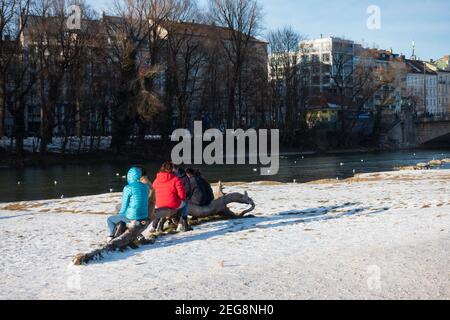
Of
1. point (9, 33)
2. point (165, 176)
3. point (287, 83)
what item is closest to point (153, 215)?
point (165, 176)

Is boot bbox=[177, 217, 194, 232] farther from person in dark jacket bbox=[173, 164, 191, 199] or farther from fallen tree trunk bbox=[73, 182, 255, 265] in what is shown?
person in dark jacket bbox=[173, 164, 191, 199]

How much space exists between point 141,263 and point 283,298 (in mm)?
3396

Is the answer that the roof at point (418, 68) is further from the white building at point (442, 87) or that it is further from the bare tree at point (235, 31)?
the bare tree at point (235, 31)

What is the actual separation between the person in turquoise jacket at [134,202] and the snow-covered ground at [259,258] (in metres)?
0.76

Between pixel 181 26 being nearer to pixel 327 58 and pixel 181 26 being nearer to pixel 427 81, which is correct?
pixel 327 58

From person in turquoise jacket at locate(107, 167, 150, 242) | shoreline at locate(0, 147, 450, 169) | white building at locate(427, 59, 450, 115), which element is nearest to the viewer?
person in turquoise jacket at locate(107, 167, 150, 242)

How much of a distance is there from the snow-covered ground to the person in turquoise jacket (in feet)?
2.48

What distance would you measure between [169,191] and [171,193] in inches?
3.1

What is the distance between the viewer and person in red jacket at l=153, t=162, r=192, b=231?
1453cm

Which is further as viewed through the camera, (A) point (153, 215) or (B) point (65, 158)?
(B) point (65, 158)

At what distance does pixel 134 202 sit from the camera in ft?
41.9
